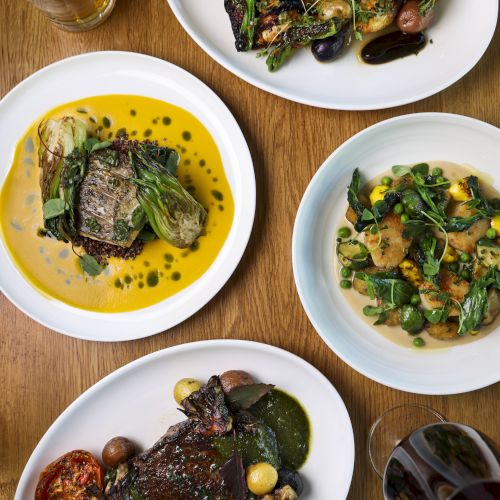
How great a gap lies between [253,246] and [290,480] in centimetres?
92

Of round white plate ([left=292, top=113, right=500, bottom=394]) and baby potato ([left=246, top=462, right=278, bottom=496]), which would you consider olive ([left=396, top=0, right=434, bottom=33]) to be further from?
baby potato ([left=246, top=462, right=278, bottom=496])

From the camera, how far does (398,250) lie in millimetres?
2246

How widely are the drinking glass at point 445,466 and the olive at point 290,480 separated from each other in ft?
1.56

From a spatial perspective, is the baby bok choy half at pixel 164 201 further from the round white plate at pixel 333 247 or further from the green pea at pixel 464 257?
the green pea at pixel 464 257

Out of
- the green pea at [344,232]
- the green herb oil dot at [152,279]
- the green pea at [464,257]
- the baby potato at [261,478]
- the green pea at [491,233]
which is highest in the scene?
the green herb oil dot at [152,279]

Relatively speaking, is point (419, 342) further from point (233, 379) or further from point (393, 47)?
point (393, 47)

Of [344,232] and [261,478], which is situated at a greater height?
[344,232]

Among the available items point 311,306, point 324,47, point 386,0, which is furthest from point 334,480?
point 386,0

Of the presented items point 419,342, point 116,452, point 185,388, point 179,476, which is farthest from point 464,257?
point 116,452

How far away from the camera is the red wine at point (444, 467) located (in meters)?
1.54

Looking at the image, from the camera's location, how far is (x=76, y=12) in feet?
7.38

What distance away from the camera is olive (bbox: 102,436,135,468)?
2262mm

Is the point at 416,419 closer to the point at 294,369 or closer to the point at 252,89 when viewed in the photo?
the point at 294,369

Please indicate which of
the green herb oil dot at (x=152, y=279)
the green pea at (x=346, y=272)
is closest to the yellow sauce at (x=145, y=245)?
the green herb oil dot at (x=152, y=279)
